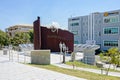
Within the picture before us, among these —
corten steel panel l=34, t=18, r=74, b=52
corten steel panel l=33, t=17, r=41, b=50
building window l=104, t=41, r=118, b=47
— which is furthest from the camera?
building window l=104, t=41, r=118, b=47

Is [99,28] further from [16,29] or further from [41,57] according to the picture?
[16,29]

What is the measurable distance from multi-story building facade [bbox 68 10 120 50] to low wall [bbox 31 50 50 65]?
109 feet

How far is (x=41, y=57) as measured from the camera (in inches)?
687

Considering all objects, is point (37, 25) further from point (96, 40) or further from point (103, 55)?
point (96, 40)

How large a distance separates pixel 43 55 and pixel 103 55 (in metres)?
6.14

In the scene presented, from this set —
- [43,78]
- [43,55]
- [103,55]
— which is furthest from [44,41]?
Answer: [43,78]

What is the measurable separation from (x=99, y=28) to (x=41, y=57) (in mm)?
37337

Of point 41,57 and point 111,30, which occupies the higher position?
point 111,30

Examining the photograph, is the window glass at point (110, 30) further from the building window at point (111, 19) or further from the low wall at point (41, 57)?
the low wall at point (41, 57)

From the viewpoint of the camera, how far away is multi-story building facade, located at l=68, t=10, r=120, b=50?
48.2 meters

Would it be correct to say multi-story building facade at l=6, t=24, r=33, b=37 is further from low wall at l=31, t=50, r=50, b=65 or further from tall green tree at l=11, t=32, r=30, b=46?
low wall at l=31, t=50, r=50, b=65

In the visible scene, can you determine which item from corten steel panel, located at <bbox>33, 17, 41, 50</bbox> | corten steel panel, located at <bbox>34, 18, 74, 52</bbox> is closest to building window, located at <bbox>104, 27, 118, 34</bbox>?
corten steel panel, located at <bbox>34, 18, 74, 52</bbox>

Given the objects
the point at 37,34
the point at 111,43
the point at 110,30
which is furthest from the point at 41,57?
the point at 111,43

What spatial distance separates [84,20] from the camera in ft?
187
